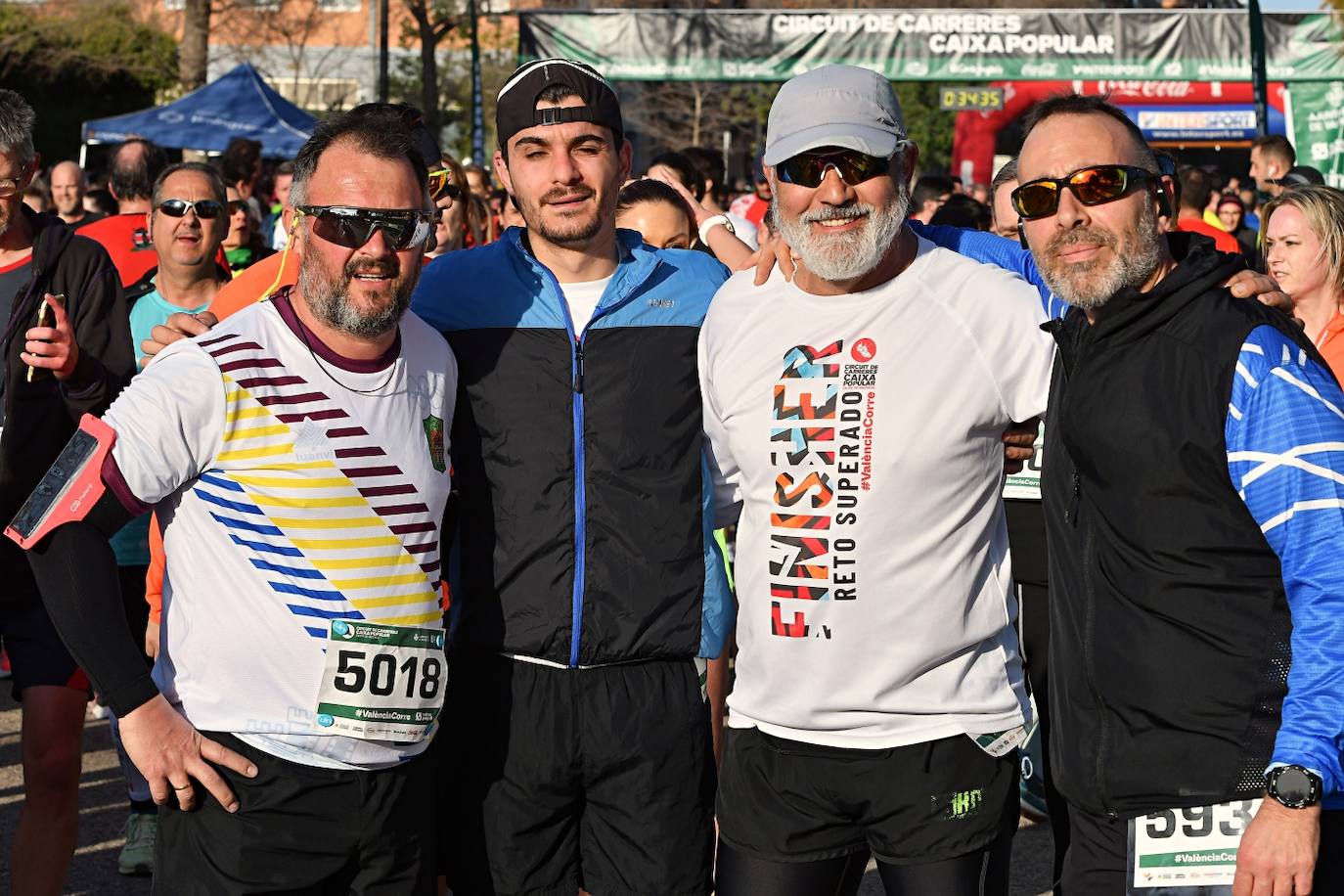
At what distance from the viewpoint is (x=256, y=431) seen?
122 inches

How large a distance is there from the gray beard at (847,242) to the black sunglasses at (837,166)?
72mm

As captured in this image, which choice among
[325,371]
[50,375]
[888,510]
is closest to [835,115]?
[888,510]

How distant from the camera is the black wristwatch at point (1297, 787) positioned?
8.71 ft

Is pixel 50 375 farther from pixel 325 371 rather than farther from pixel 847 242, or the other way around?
pixel 847 242

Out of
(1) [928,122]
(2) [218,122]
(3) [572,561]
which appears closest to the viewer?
(3) [572,561]

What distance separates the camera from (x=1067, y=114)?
322 centimetres

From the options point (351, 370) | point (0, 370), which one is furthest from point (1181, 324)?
point (0, 370)

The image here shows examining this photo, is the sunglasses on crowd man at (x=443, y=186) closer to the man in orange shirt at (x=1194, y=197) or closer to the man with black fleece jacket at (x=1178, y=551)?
the man with black fleece jacket at (x=1178, y=551)

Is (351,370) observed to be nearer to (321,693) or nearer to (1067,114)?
(321,693)

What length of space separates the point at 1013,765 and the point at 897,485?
2.25ft

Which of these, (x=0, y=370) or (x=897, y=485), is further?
(x=0, y=370)

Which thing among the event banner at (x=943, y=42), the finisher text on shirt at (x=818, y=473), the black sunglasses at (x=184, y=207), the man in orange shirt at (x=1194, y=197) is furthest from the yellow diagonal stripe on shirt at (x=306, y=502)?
the event banner at (x=943, y=42)

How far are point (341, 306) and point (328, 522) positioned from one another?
1.52 feet

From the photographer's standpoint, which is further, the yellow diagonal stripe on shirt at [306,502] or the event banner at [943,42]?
the event banner at [943,42]
